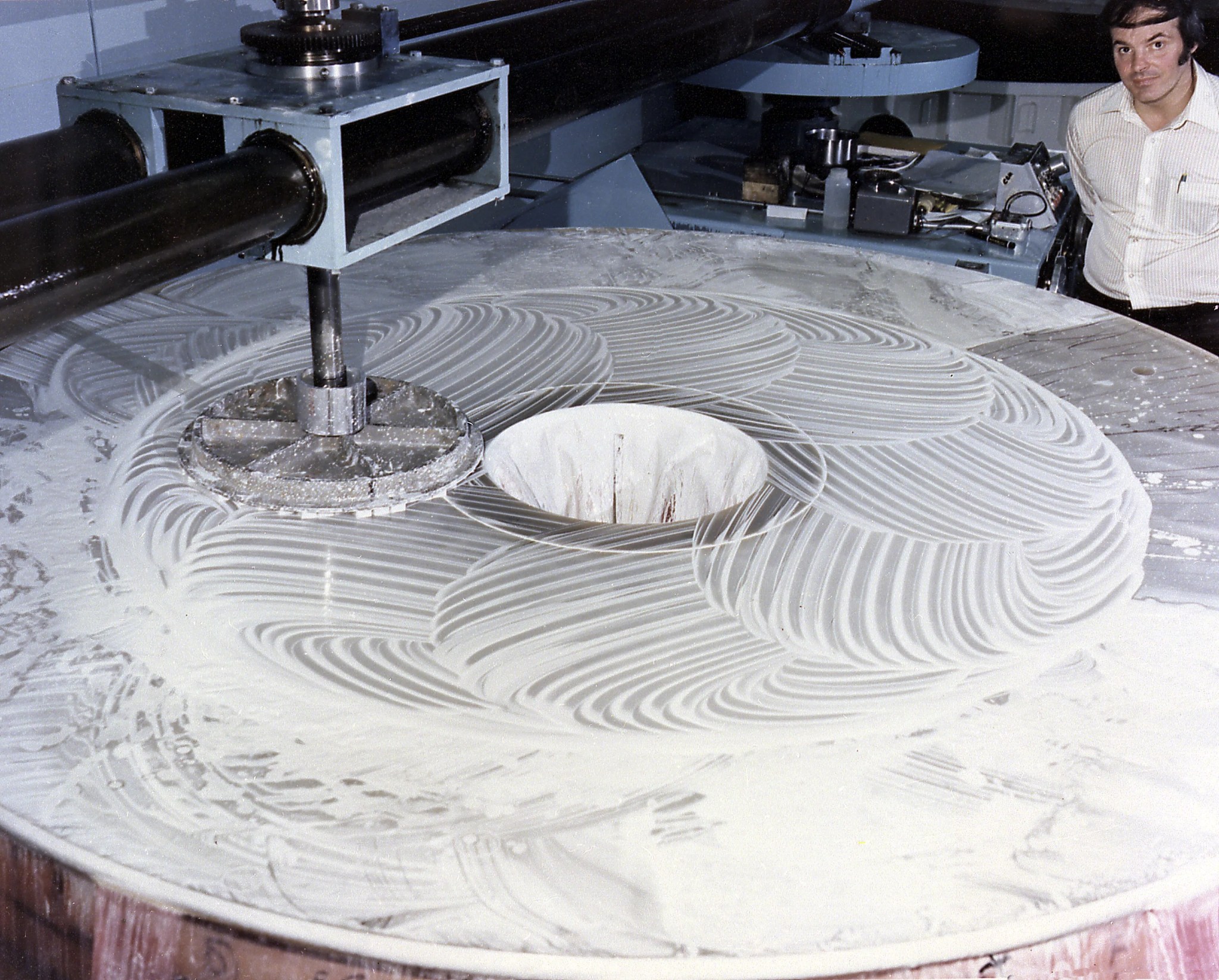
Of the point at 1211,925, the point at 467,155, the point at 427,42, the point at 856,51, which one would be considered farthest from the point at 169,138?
the point at 856,51

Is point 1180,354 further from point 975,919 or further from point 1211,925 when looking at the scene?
point 975,919

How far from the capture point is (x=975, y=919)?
893 millimetres

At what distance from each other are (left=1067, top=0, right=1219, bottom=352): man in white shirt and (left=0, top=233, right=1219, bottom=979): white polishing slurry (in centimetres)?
102

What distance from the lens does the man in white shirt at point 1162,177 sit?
2752 millimetres

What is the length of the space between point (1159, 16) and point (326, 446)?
2.11 m

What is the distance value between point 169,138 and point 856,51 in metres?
2.25

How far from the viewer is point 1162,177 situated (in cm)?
285

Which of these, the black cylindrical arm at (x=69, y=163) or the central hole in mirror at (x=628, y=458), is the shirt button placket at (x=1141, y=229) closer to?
the central hole in mirror at (x=628, y=458)

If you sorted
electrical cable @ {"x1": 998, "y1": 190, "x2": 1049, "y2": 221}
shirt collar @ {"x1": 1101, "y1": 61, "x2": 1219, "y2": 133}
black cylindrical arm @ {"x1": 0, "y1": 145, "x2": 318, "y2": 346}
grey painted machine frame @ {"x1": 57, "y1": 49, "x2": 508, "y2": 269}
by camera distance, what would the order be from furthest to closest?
electrical cable @ {"x1": 998, "y1": 190, "x2": 1049, "y2": 221}, shirt collar @ {"x1": 1101, "y1": 61, "x2": 1219, "y2": 133}, grey painted machine frame @ {"x1": 57, "y1": 49, "x2": 508, "y2": 269}, black cylindrical arm @ {"x1": 0, "y1": 145, "x2": 318, "y2": 346}

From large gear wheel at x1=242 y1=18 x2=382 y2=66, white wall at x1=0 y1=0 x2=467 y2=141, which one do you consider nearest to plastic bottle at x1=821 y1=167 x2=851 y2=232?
white wall at x1=0 y1=0 x2=467 y2=141

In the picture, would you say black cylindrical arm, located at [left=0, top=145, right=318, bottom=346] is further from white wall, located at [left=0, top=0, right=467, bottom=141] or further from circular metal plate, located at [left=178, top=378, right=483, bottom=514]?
white wall, located at [left=0, top=0, right=467, bottom=141]

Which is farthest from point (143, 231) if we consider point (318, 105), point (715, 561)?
point (715, 561)

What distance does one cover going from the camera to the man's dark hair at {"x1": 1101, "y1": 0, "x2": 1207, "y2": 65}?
8.76 feet

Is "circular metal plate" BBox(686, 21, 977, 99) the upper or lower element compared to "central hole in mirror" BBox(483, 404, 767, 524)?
upper
